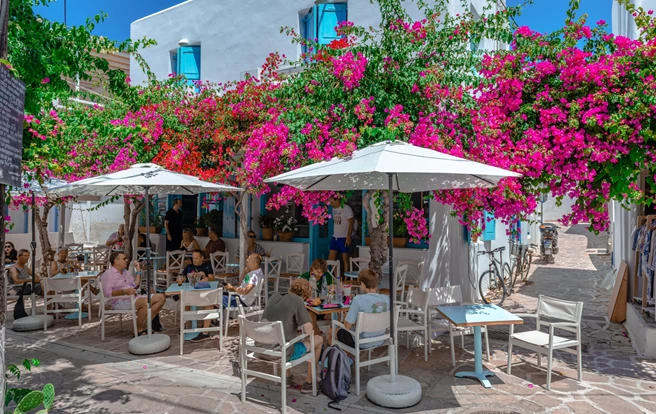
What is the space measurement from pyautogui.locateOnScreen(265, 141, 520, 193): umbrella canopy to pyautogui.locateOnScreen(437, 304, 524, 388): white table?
145 cm

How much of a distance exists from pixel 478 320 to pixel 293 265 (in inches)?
208

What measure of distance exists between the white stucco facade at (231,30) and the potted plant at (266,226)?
3.70 m

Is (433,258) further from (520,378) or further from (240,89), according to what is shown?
(240,89)

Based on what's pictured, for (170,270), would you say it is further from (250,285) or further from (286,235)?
(250,285)

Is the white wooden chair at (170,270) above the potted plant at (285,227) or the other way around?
the other way around

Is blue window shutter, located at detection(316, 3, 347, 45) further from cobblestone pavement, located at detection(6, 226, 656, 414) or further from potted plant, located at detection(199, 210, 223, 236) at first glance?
cobblestone pavement, located at detection(6, 226, 656, 414)

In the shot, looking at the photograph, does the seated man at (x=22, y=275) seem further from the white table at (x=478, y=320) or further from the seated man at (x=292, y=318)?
the white table at (x=478, y=320)

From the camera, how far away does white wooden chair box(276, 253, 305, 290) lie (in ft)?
30.3

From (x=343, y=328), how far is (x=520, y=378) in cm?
211

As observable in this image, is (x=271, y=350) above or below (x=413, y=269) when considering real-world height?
below

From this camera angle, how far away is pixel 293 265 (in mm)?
9672

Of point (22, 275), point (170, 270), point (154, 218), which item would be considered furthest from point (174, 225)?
point (22, 275)

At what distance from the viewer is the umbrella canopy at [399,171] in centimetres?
411

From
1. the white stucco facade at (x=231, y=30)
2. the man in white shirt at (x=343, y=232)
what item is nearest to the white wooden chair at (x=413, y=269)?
the man in white shirt at (x=343, y=232)
